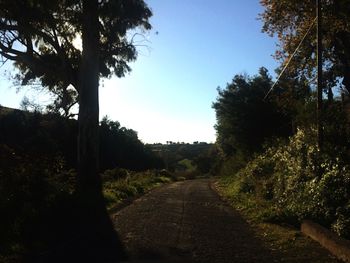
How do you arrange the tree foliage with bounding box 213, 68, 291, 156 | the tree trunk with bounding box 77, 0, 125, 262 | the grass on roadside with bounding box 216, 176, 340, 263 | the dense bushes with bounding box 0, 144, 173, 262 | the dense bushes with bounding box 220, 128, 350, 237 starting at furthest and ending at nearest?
the tree foliage with bounding box 213, 68, 291, 156
the tree trunk with bounding box 77, 0, 125, 262
the dense bushes with bounding box 220, 128, 350, 237
the dense bushes with bounding box 0, 144, 173, 262
the grass on roadside with bounding box 216, 176, 340, 263

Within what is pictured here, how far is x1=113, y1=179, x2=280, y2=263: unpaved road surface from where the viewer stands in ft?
29.1

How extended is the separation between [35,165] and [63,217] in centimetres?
171

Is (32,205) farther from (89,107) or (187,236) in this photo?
(89,107)

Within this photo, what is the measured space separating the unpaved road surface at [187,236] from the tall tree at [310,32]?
11.1 meters

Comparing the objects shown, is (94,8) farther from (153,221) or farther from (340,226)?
(340,226)

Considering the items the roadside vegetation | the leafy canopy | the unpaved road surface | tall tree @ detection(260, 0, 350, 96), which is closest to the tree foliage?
the roadside vegetation

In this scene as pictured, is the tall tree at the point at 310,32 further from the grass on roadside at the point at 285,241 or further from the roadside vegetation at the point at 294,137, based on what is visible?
the grass on roadside at the point at 285,241

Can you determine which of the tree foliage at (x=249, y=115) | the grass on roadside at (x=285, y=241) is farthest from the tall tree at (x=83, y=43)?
the tree foliage at (x=249, y=115)

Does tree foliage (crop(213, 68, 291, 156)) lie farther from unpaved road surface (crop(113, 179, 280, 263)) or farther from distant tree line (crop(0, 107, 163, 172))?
unpaved road surface (crop(113, 179, 280, 263))

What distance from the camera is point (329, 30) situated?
924 inches

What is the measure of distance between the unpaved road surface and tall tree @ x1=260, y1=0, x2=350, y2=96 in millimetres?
11116

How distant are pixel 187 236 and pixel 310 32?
51.0ft

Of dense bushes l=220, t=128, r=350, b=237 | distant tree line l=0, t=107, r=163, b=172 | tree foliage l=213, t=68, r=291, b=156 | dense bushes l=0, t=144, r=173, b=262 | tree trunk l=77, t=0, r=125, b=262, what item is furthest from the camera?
tree foliage l=213, t=68, r=291, b=156

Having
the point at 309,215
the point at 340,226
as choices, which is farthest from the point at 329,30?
the point at 340,226
